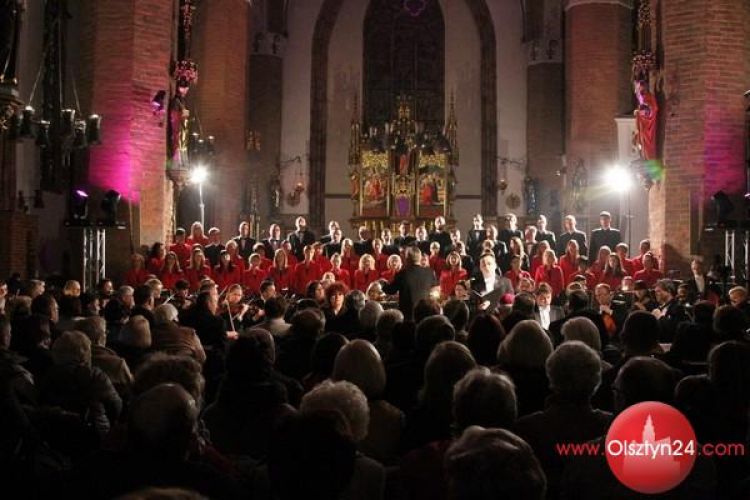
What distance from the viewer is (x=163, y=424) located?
3.04 meters

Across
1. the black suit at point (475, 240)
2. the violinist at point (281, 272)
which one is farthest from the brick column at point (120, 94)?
the black suit at point (475, 240)

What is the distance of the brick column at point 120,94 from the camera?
15.9 metres

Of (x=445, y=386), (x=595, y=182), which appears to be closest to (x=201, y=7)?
(x=595, y=182)

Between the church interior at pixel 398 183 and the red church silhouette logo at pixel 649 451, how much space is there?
0.06 m

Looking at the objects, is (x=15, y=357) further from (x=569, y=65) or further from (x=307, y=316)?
(x=569, y=65)

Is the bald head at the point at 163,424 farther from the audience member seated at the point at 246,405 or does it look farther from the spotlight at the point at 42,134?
the spotlight at the point at 42,134

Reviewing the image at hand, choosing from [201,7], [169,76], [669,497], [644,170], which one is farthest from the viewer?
[201,7]

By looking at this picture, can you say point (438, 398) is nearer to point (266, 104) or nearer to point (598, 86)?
point (598, 86)

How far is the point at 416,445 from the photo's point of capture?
14.3 feet

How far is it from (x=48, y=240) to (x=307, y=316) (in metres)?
11.0

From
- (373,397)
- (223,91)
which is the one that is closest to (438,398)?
(373,397)

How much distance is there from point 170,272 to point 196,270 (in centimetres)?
44

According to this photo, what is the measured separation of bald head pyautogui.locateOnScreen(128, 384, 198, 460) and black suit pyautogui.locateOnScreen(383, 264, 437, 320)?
28.4 feet

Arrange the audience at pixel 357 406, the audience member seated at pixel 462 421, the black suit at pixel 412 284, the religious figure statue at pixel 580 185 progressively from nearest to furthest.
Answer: the audience at pixel 357 406
the audience member seated at pixel 462 421
the black suit at pixel 412 284
the religious figure statue at pixel 580 185
